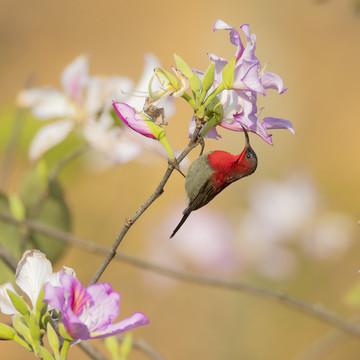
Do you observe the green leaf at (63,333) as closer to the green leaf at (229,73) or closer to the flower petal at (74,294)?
the flower petal at (74,294)

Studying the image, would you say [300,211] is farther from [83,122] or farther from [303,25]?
[303,25]

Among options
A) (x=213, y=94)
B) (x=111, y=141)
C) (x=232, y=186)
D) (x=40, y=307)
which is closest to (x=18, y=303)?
(x=40, y=307)

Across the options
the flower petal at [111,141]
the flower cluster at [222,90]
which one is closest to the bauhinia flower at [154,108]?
the flower cluster at [222,90]

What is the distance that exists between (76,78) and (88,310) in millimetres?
310

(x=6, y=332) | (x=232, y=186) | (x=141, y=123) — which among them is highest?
(x=232, y=186)

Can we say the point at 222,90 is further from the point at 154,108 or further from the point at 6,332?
the point at 6,332

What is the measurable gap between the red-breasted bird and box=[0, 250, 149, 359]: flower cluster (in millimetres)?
46

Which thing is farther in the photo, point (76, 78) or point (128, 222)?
point (76, 78)

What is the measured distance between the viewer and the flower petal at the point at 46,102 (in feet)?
1.67

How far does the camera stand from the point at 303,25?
2.30 metres

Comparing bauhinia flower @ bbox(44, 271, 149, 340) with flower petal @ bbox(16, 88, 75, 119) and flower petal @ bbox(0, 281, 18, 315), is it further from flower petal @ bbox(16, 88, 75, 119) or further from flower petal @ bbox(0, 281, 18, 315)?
flower petal @ bbox(16, 88, 75, 119)

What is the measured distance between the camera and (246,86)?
23 centimetres

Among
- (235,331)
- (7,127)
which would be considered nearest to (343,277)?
(235,331)

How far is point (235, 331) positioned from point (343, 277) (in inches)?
11.7
